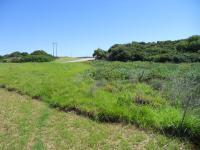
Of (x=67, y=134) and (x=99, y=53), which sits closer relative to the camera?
(x=67, y=134)

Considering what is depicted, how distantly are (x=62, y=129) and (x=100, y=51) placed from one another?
141 ft

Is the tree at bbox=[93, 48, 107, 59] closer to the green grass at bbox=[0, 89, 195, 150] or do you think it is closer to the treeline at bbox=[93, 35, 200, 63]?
the treeline at bbox=[93, 35, 200, 63]

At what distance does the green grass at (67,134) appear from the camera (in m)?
4.49

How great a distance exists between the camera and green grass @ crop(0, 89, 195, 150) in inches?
177

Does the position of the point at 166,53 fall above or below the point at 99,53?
below

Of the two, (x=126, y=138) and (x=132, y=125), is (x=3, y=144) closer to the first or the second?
(x=126, y=138)

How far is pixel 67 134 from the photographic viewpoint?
503cm

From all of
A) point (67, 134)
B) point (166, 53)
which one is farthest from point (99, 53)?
point (67, 134)

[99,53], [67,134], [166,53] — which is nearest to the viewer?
[67,134]

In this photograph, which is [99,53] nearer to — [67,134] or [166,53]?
[166,53]

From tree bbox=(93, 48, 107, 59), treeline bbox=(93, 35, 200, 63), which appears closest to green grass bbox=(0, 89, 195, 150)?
treeline bbox=(93, 35, 200, 63)

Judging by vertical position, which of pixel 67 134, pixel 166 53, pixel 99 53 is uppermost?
pixel 99 53

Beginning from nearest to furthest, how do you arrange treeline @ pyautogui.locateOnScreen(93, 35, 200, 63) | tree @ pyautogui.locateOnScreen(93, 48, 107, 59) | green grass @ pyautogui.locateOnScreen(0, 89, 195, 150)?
green grass @ pyautogui.locateOnScreen(0, 89, 195, 150)
treeline @ pyautogui.locateOnScreen(93, 35, 200, 63)
tree @ pyautogui.locateOnScreen(93, 48, 107, 59)

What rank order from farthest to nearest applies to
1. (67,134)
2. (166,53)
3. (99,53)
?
1. (99,53)
2. (166,53)
3. (67,134)
